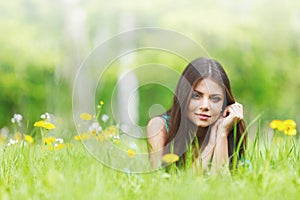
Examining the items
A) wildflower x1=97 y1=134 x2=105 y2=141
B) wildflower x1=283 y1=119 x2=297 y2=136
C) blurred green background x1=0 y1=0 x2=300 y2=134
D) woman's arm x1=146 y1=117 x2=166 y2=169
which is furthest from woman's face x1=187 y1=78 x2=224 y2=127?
blurred green background x1=0 y1=0 x2=300 y2=134

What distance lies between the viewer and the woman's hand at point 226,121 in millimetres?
2525

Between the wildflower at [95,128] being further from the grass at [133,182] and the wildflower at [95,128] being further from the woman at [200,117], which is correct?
the woman at [200,117]

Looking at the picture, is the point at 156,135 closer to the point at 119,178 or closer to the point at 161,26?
the point at 119,178

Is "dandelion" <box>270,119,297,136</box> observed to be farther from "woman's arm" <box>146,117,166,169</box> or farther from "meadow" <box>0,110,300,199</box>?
"woman's arm" <box>146,117,166,169</box>

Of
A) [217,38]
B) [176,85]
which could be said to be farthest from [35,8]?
[176,85]

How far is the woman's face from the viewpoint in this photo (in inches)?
98.5

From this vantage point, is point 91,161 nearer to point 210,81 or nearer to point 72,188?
point 72,188

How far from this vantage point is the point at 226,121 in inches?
100.0

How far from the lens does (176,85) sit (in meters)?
2.60

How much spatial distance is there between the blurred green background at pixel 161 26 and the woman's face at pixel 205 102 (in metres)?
11.5

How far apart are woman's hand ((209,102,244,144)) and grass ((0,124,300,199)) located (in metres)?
0.17

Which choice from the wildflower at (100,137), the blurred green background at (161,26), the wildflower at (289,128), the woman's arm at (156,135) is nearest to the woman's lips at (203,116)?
the woman's arm at (156,135)

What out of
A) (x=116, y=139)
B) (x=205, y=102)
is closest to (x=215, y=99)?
(x=205, y=102)

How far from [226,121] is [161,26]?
12.5m
